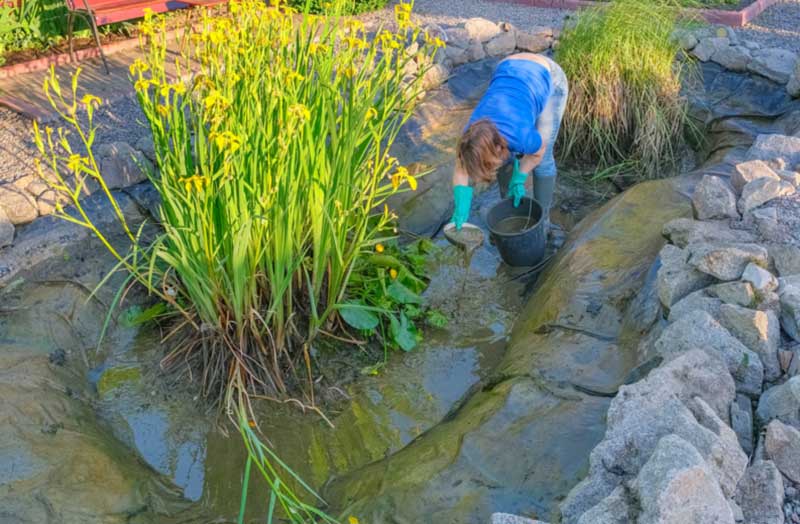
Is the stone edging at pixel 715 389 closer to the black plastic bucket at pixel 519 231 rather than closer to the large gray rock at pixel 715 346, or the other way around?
the large gray rock at pixel 715 346

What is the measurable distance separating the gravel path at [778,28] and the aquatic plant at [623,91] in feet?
4.41

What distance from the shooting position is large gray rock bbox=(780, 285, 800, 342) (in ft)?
8.45

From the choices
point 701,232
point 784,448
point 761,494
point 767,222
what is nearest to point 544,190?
point 701,232

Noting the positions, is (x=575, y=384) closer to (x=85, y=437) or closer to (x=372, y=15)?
(x=85, y=437)

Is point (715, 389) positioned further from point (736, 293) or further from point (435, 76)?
point (435, 76)

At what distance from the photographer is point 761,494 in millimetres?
2018

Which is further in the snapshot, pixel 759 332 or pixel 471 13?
pixel 471 13

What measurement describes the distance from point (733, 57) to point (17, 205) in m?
4.56

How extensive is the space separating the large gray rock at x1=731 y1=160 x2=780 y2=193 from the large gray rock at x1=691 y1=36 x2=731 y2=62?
8.01 feet

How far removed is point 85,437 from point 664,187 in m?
2.87

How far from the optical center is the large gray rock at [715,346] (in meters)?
2.47

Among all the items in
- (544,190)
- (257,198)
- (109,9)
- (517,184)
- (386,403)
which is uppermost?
(109,9)

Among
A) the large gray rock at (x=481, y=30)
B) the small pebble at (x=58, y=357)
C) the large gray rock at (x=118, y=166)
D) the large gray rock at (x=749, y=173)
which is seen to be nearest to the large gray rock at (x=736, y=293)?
the large gray rock at (x=749, y=173)

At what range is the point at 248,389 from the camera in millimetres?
3271
